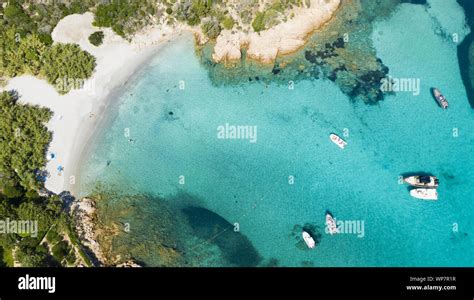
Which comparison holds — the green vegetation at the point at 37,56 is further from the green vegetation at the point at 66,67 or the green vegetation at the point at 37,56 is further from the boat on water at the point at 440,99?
the boat on water at the point at 440,99

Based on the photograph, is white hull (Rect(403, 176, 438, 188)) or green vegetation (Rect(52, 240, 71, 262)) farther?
white hull (Rect(403, 176, 438, 188))

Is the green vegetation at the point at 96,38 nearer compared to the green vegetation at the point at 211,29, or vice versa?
the green vegetation at the point at 96,38

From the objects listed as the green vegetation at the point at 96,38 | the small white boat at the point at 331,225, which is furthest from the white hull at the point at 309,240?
the green vegetation at the point at 96,38

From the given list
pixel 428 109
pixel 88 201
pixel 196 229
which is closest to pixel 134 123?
pixel 88 201

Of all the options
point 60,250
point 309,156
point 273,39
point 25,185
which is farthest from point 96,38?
point 309,156

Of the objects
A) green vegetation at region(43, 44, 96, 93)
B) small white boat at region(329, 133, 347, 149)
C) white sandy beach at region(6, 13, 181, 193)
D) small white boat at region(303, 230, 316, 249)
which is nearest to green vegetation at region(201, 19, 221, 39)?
white sandy beach at region(6, 13, 181, 193)

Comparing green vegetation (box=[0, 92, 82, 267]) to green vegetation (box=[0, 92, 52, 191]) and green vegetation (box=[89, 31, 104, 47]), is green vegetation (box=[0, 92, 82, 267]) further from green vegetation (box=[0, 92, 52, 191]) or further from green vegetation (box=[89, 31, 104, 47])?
green vegetation (box=[89, 31, 104, 47])

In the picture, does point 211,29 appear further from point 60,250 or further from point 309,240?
point 60,250
